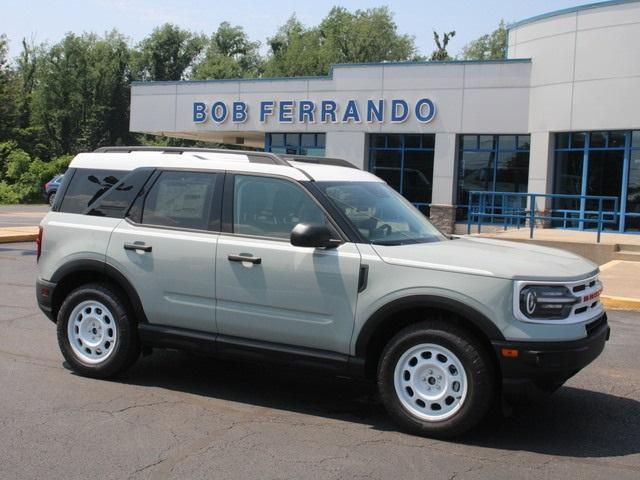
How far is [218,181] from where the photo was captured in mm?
5875

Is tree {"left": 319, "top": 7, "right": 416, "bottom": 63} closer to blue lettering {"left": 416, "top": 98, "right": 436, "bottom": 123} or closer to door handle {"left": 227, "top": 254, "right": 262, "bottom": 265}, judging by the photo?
blue lettering {"left": 416, "top": 98, "right": 436, "bottom": 123}

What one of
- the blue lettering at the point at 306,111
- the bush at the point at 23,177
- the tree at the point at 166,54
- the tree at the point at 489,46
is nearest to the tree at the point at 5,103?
the bush at the point at 23,177

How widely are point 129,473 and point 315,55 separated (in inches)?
2831

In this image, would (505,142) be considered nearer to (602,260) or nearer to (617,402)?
(602,260)

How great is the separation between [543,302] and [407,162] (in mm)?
21518

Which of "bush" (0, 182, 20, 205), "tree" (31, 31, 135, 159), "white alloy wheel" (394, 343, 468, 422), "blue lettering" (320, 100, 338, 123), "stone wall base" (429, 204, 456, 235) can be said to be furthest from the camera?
"tree" (31, 31, 135, 159)

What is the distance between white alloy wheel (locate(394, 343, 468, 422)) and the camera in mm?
4922

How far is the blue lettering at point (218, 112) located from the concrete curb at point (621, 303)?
67.3ft

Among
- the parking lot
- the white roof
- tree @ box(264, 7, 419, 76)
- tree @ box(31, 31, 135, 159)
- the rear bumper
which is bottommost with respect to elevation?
the parking lot

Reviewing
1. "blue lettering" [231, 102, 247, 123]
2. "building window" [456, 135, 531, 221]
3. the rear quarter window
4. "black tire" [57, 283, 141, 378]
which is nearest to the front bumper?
"black tire" [57, 283, 141, 378]

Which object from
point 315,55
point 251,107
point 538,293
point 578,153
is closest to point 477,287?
point 538,293

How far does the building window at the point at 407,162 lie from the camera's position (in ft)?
84.1

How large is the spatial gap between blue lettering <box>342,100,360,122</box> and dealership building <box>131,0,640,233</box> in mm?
45

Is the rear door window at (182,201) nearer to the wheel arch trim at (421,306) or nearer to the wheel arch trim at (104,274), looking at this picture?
the wheel arch trim at (104,274)
